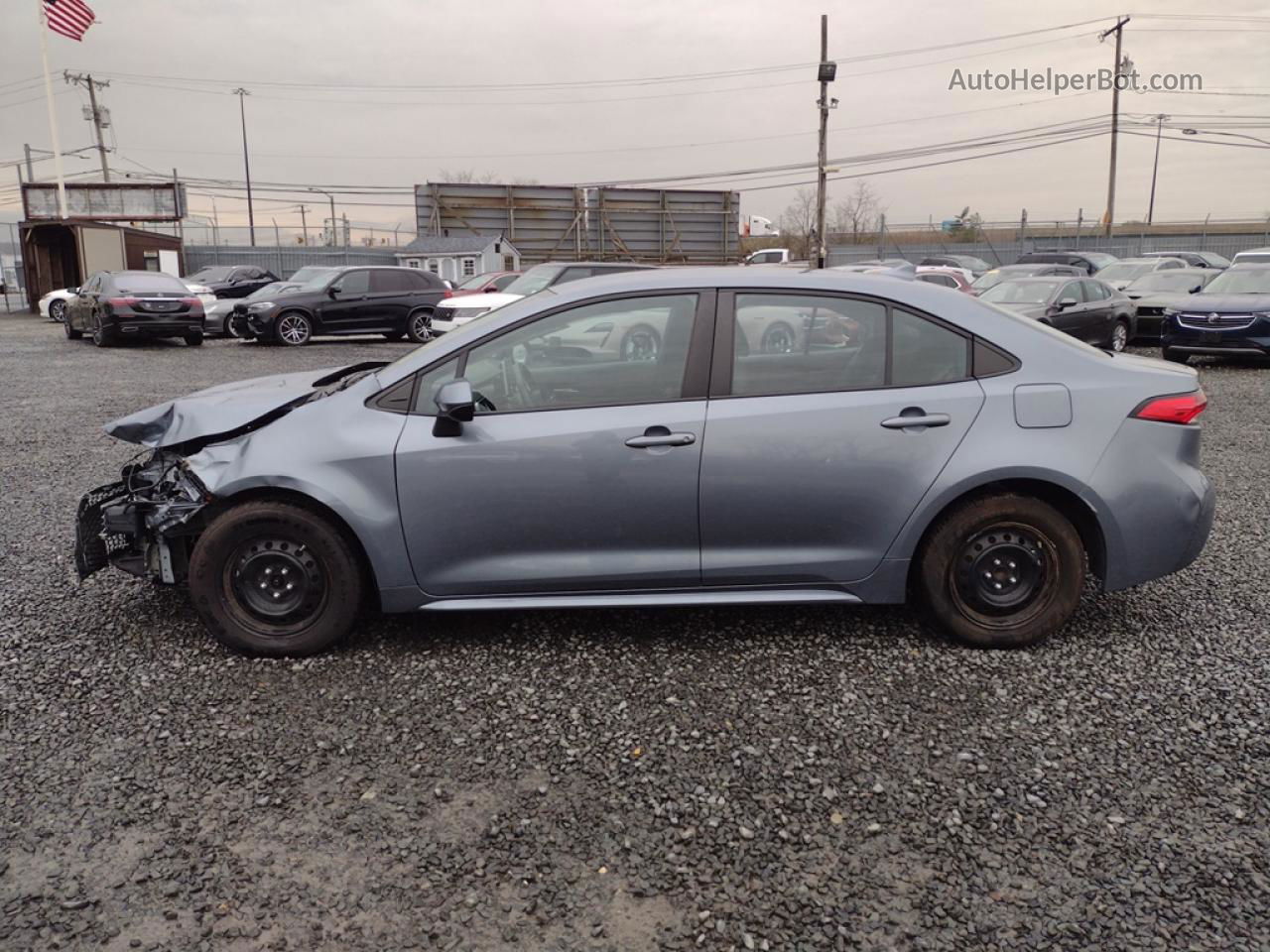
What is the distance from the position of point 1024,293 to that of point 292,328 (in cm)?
1349

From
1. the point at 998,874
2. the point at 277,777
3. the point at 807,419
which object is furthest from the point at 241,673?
the point at 998,874

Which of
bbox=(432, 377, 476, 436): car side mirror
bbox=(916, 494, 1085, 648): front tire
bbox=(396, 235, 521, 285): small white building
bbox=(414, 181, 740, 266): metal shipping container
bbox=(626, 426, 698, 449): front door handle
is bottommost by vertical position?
bbox=(916, 494, 1085, 648): front tire

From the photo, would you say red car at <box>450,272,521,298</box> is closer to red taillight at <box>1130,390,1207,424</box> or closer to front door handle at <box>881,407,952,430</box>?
front door handle at <box>881,407,952,430</box>

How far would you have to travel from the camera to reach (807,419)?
3762 mm

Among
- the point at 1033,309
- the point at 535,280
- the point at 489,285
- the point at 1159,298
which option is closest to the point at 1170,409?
the point at 1033,309

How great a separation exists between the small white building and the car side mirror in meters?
32.3

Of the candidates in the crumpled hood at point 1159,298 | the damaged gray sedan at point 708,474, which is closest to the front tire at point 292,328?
the damaged gray sedan at point 708,474

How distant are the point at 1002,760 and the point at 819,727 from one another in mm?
606

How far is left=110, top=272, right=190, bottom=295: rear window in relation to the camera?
1841cm

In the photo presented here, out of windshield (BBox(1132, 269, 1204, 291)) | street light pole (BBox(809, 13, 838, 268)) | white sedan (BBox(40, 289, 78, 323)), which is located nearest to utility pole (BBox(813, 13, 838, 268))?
street light pole (BBox(809, 13, 838, 268))

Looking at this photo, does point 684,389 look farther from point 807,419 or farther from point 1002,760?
point 1002,760

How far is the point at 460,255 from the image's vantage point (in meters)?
35.6

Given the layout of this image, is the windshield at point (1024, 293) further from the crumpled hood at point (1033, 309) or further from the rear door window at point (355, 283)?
the rear door window at point (355, 283)

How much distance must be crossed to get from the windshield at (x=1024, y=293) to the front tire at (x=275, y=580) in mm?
13524
